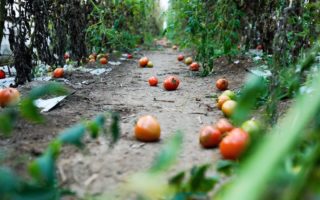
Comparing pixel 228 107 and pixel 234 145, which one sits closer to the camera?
pixel 234 145

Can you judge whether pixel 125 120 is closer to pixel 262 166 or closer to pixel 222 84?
pixel 222 84

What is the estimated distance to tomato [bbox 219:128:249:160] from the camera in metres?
1.81

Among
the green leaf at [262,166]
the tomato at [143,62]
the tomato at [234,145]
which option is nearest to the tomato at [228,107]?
the tomato at [234,145]

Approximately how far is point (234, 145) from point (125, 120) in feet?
3.85

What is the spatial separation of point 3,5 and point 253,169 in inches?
153

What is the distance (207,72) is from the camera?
17.2 ft

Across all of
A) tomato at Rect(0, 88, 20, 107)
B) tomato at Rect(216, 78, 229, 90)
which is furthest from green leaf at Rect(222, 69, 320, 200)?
tomato at Rect(216, 78, 229, 90)

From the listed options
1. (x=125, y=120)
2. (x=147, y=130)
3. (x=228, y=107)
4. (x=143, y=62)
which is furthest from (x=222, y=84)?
(x=143, y=62)

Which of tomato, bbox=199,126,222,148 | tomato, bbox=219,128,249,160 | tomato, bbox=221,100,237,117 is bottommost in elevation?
tomato, bbox=221,100,237,117

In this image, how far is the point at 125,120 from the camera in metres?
2.81

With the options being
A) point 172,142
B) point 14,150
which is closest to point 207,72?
point 14,150

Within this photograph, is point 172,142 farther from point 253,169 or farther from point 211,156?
point 211,156

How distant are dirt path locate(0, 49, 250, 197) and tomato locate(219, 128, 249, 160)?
16 centimetres

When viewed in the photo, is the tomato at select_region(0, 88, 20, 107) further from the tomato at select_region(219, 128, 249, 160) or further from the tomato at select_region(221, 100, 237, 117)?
the tomato at select_region(219, 128, 249, 160)
